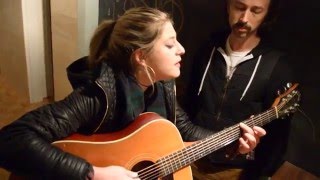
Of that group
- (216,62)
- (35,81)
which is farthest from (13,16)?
(216,62)

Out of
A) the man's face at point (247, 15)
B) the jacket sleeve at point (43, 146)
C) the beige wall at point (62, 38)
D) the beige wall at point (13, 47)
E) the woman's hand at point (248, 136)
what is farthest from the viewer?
the beige wall at point (13, 47)

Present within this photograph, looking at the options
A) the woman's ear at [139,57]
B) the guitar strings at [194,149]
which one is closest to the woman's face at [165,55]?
the woman's ear at [139,57]

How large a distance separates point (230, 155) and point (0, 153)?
784 mm

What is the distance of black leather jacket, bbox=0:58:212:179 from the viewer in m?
0.97

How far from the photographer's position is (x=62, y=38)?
7.27 feet

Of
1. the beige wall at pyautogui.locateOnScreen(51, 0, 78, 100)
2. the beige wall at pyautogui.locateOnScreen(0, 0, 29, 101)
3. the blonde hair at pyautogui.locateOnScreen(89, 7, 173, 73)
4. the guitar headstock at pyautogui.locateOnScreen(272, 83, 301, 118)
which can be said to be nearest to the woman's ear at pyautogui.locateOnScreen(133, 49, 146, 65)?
the blonde hair at pyautogui.locateOnScreen(89, 7, 173, 73)

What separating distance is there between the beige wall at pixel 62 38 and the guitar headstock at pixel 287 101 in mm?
1224

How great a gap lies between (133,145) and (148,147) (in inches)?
2.1

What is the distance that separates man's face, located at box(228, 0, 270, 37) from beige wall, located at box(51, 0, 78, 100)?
973 mm

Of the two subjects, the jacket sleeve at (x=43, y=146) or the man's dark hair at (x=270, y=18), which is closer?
the jacket sleeve at (x=43, y=146)

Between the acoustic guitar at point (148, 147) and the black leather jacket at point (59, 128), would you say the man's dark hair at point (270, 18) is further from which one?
the black leather jacket at point (59, 128)

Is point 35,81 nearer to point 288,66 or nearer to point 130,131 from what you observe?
point 130,131

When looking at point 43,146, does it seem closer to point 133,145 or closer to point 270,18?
point 133,145

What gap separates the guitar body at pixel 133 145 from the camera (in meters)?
1.05
